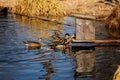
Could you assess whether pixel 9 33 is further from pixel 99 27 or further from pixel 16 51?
pixel 99 27

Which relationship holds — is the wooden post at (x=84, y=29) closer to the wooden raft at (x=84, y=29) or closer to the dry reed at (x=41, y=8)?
the wooden raft at (x=84, y=29)

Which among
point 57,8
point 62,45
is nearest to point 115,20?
point 57,8

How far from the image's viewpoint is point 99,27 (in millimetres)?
25984

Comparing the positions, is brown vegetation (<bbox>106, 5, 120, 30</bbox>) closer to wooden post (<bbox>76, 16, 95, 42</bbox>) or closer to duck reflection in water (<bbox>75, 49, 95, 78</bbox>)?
wooden post (<bbox>76, 16, 95, 42</bbox>)

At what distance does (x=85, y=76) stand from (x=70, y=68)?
1.20 meters

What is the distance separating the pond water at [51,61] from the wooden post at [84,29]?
34.3 inches

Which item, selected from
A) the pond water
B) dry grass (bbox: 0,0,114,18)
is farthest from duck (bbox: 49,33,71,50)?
dry grass (bbox: 0,0,114,18)

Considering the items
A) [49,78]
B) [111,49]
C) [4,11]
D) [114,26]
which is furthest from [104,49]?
[4,11]

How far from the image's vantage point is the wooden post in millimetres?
18766

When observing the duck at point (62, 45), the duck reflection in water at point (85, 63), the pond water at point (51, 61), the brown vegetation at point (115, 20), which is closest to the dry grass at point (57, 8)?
the brown vegetation at point (115, 20)

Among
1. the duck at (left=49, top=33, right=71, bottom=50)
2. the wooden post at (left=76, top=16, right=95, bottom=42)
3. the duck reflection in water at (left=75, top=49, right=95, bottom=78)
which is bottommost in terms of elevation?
the duck reflection in water at (left=75, top=49, right=95, bottom=78)

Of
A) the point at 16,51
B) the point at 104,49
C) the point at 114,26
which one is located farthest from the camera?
the point at 114,26

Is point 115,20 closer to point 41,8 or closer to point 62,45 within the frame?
point 41,8

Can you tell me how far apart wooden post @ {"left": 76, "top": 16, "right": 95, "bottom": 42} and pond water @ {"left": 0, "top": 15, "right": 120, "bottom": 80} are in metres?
0.87
